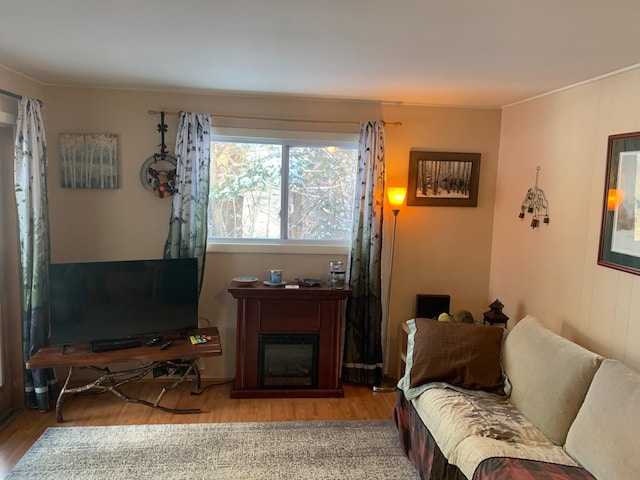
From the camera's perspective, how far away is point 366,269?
371 centimetres

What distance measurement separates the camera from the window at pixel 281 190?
3.71 m

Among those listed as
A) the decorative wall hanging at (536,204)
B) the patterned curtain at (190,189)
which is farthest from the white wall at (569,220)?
the patterned curtain at (190,189)

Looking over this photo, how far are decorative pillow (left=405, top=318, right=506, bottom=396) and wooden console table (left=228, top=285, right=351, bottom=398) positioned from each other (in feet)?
3.00

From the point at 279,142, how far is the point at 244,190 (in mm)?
508

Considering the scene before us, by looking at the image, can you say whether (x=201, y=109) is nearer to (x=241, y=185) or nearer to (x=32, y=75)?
(x=241, y=185)

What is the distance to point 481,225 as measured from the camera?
3.90 m

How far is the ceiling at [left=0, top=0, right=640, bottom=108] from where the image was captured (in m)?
1.77

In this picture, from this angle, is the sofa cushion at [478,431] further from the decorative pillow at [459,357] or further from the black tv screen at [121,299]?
the black tv screen at [121,299]

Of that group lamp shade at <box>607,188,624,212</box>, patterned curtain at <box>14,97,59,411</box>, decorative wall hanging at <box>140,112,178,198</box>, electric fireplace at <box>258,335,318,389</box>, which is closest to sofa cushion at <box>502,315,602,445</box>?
lamp shade at <box>607,188,624,212</box>

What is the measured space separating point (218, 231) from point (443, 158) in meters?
2.05

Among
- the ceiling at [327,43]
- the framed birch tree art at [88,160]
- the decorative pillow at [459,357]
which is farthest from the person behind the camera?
the framed birch tree art at [88,160]

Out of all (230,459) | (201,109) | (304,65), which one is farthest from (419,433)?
(201,109)

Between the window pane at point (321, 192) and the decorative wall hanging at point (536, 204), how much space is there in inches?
56.0

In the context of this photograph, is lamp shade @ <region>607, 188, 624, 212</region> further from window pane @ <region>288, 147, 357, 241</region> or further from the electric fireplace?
the electric fireplace
